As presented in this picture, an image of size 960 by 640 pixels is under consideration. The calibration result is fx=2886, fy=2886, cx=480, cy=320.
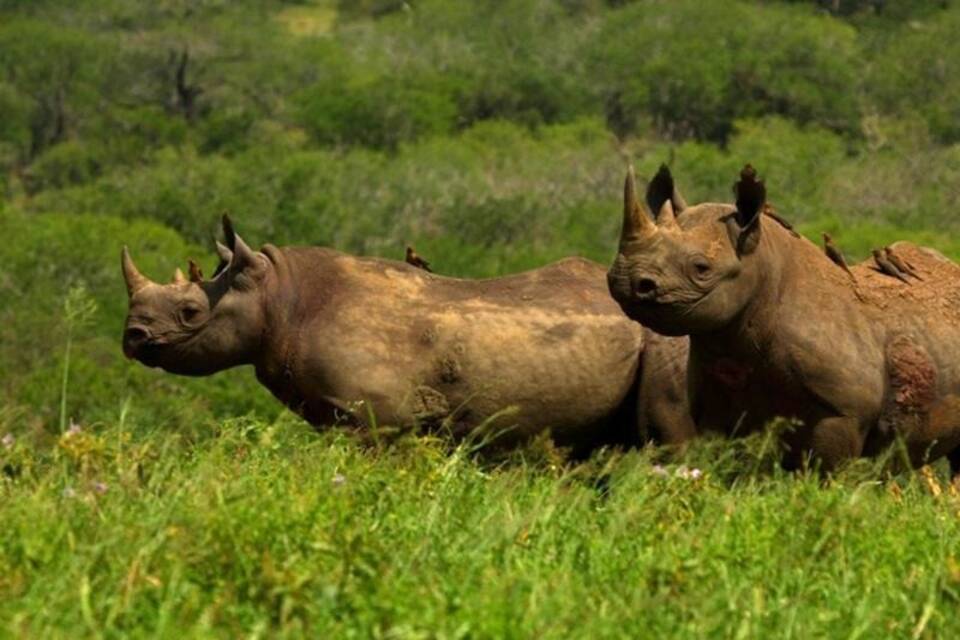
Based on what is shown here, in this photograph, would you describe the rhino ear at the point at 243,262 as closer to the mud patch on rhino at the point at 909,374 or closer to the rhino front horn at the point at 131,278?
the rhino front horn at the point at 131,278

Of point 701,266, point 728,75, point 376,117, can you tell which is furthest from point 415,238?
point 701,266

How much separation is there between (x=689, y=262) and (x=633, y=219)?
0.87 ft

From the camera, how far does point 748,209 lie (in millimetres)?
10398

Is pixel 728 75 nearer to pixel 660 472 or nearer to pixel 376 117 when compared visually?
pixel 376 117

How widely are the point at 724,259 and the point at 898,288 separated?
3.83 ft

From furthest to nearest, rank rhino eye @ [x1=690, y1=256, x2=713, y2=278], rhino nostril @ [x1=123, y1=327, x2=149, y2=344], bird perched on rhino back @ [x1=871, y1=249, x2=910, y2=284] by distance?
rhino nostril @ [x1=123, y1=327, x2=149, y2=344]
bird perched on rhino back @ [x1=871, y1=249, x2=910, y2=284]
rhino eye @ [x1=690, y1=256, x2=713, y2=278]

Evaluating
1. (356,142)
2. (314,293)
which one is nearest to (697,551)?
(314,293)

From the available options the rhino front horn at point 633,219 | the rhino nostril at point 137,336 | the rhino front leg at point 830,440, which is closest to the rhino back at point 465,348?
the rhino nostril at point 137,336

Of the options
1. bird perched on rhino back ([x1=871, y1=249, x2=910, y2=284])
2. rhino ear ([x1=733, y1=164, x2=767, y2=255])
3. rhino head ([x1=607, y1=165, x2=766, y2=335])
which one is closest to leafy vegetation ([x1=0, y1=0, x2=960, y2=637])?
rhino head ([x1=607, y1=165, x2=766, y2=335])

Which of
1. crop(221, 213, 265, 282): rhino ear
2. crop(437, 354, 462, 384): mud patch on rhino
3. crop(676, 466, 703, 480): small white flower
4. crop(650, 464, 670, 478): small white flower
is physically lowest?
crop(437, 354, 462, 384): mud patch on rhino

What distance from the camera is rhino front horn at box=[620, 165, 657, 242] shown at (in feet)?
32.7

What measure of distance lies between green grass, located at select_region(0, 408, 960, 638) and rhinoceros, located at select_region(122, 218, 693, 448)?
102 inches

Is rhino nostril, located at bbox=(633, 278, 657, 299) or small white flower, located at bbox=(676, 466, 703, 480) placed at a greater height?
rhino nostril, located at bbox=(633, 278, 657, 299)

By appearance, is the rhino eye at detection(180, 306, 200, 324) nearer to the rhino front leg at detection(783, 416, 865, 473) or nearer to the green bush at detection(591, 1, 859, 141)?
the rhino front leg at detection(783, 416, 865, 473)
